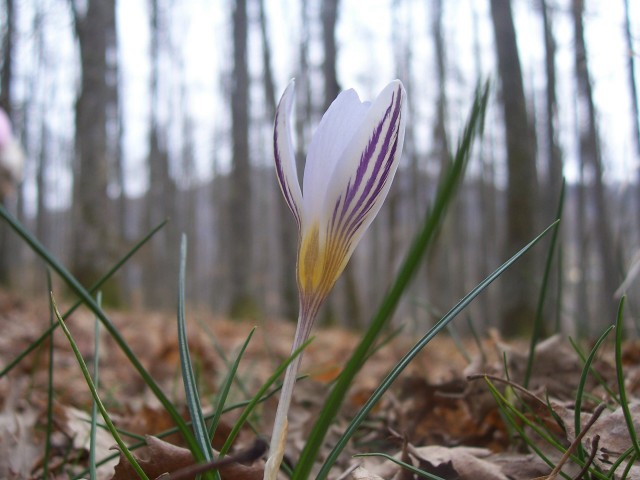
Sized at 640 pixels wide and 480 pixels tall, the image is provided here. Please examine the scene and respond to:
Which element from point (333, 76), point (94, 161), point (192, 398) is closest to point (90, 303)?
point (192, 398)

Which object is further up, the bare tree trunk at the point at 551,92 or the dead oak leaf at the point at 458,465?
the bare tree trunk at the point at 551,92

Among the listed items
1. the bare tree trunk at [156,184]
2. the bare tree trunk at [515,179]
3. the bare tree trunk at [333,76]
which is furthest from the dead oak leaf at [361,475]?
the bare tree trunk at [156,184]

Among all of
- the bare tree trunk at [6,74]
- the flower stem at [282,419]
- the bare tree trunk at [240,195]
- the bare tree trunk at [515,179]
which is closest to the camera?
the flower stem at [282,419]

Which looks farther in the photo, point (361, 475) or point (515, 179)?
point (515, 179)

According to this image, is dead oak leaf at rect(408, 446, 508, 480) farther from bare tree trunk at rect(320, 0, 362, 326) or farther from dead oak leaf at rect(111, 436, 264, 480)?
bare tree trunk at rect(320, 0, 362, 326)

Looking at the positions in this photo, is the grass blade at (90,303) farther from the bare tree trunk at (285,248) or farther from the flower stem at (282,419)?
the bare tree trunk at (285,248)

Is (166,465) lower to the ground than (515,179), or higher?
lower

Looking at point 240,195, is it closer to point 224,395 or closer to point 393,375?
point 224,395

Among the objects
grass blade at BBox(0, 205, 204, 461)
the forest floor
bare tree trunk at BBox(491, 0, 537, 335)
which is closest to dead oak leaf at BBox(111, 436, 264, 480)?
the forest floor
